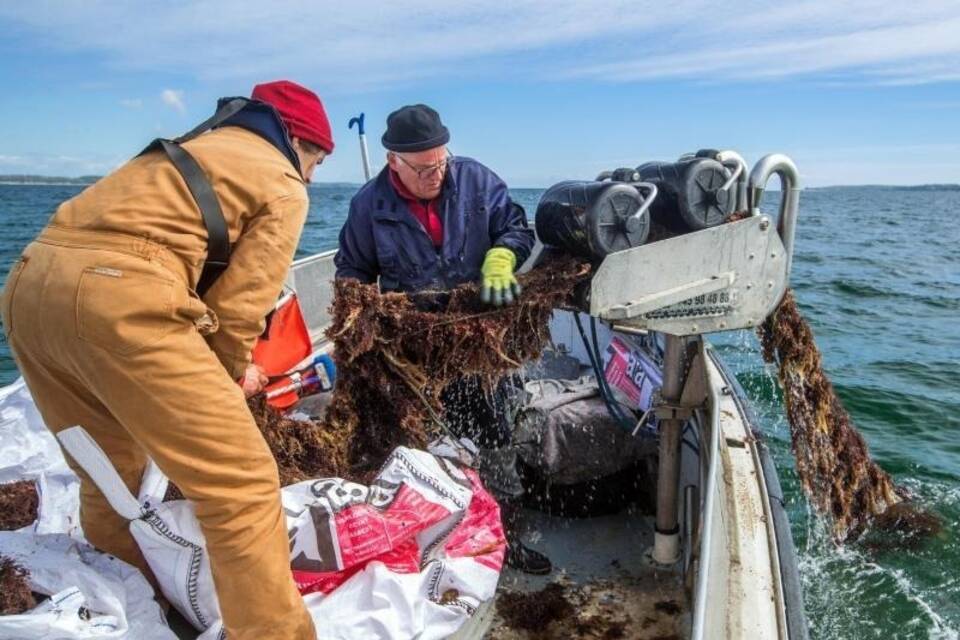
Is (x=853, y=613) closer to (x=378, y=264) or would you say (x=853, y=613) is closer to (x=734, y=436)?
(x=734, y=436)

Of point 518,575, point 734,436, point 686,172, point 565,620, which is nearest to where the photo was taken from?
point 686,172

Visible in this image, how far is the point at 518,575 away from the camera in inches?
125

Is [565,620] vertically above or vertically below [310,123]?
→ below

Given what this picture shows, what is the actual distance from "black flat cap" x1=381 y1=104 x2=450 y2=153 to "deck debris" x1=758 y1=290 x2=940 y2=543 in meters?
1.58

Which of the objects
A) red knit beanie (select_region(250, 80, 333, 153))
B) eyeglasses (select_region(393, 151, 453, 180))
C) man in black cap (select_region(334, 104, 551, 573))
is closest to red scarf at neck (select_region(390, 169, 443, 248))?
man in black cap (select_region(334, 104, 551, 573))

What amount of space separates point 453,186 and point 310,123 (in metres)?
1.04

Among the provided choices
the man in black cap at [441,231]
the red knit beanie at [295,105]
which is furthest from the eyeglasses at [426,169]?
the red knit beanie at [295,105]

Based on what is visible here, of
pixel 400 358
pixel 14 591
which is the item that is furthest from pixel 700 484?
pixel 14 591

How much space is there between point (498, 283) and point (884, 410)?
7153 millimetres

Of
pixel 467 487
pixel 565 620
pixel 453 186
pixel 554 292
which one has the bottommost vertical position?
pixel 565 620

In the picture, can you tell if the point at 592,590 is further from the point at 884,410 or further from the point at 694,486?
the point at 884,410

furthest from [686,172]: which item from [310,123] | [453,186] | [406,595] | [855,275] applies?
[855,275]

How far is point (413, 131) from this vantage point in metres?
3.01

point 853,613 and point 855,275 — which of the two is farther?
point 855,275
